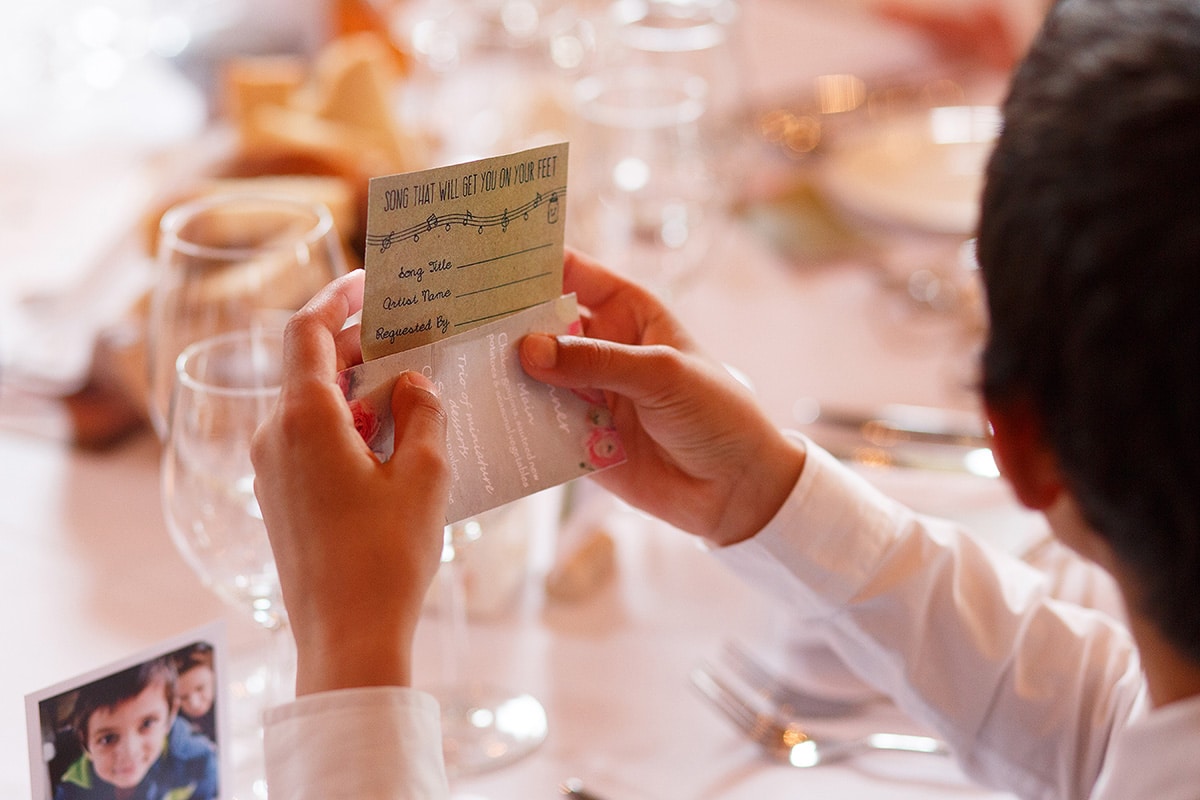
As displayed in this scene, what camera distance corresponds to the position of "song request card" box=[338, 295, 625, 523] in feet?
1.96

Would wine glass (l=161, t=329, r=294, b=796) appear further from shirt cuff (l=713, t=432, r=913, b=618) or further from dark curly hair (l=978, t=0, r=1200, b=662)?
dark curly hair (l=978, t=0, r=1200, b=662)

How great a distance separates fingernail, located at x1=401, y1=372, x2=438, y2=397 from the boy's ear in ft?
0.84

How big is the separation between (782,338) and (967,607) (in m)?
0.56

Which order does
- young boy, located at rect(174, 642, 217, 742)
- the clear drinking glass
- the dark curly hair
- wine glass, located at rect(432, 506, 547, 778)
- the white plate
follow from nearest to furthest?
the dark curly hair, young boy, located at rect(174, 642, 217, 742), wine glass, located at rect(432, 506, 547, 778), the clear drinking glass, the white plate

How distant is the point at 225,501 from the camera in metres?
0.73

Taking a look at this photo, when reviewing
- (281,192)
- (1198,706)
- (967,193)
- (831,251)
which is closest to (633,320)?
(1198,706)

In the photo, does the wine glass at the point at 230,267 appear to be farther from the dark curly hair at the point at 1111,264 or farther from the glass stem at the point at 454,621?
the dark curly hair at the point at 1111,264

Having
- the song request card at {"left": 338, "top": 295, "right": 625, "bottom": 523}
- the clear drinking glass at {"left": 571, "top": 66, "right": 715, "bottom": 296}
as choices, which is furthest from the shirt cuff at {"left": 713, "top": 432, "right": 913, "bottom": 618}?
the clear drinking glass at {"left": 571, "top": 66, "right": 715, "bottom": 296}

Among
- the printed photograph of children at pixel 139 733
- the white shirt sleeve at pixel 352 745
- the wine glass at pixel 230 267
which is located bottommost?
the printed photograph of children at pixel 139 733

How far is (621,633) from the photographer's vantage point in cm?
89

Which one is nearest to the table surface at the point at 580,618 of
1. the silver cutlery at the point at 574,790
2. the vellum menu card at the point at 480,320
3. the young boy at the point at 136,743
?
the silver cutlery at the point at 574,790

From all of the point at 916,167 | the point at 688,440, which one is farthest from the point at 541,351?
the point at 916,167

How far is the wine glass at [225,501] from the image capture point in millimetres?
701

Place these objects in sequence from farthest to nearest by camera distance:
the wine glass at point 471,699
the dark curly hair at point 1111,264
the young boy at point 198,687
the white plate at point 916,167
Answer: the white plate at point 916,167
the wine glass at point 471,699
the young boy at point 198,687
the dark curly hair at point 1111,264
